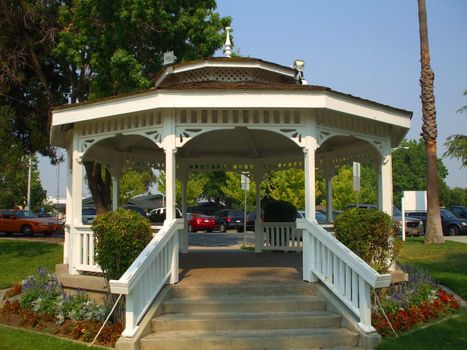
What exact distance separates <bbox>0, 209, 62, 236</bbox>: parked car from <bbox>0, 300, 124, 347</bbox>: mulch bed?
69.7ft

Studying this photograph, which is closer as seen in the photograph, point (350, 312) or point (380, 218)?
point (350, 312)

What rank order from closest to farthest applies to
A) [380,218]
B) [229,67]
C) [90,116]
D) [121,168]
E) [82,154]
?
[380,218] → [90,116] → [82,154] → [229,67] → [121,168]

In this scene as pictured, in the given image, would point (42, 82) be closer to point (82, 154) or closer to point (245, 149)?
point (245, 149)

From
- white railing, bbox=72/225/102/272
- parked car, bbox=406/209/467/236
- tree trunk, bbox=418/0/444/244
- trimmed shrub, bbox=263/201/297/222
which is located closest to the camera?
white railing, bbox=72/225/102/272

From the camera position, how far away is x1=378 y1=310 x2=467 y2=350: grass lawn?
6.79m

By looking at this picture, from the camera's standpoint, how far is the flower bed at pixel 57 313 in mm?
7336

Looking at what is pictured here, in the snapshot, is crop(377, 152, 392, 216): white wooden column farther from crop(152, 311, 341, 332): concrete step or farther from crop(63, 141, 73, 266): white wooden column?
crop(63, 141, 73, 266): white wooden column

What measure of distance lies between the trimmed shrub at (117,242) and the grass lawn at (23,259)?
231 inches

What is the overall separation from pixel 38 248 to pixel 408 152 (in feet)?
304

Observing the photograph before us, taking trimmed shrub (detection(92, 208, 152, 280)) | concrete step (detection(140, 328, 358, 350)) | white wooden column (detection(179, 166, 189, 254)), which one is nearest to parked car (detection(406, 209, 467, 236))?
white wooden column (detection(179, 166, 189, 254))

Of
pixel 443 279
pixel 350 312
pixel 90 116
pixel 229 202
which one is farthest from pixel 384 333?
pixel 229 202

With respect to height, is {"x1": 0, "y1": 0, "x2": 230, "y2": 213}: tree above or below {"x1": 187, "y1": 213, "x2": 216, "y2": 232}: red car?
above

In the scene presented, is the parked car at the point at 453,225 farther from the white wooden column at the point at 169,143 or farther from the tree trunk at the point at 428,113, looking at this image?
the white wooden column at the point at 169,143

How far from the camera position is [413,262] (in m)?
15.4
